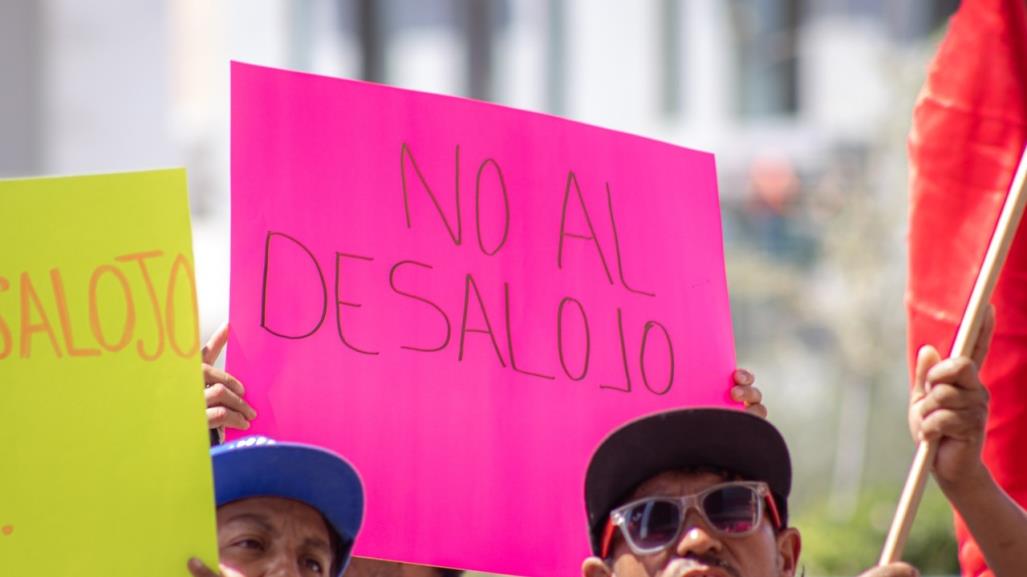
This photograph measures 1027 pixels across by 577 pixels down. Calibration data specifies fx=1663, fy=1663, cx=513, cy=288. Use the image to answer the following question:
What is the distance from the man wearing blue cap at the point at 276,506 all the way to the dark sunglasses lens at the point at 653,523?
40cm

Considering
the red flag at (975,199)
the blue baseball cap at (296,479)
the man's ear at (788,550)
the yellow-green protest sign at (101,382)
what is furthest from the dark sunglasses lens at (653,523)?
the red flag at (975,199)

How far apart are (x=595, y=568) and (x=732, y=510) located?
0.70 ft

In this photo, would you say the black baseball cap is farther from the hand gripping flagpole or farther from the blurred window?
the blurred window

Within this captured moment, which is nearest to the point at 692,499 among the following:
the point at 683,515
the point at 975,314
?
the point at 683,515

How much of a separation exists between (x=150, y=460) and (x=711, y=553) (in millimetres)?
714

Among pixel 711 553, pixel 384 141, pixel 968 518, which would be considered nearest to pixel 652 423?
pixel 711 553

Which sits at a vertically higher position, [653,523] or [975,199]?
[975,199]

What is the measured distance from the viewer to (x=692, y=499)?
215cm

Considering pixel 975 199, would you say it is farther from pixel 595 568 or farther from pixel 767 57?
pixel 767 57

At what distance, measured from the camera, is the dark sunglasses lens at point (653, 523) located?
2.14m

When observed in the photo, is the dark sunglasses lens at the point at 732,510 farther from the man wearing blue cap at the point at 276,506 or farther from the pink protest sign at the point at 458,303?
the man wearing blue cap at the point at 276,506

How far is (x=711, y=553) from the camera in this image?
2.12 meters

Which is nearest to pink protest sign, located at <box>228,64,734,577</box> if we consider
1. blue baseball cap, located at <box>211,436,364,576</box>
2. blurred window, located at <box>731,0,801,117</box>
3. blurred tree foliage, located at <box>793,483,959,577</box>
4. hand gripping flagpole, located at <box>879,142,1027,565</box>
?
blue baseball cap, located at <box>211,436,364,576</box>

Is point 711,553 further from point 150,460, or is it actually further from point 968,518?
point 150,460
